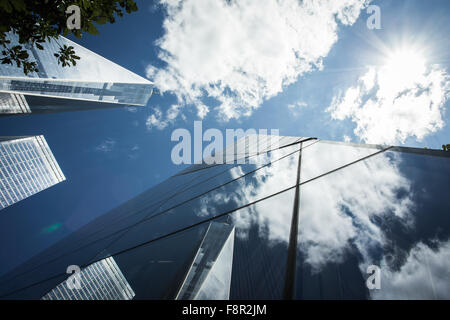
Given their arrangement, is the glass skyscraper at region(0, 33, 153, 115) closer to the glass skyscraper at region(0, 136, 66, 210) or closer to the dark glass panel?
the glass skyscraper at region(0, 136, 66, 210)

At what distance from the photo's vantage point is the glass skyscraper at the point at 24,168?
221 ft

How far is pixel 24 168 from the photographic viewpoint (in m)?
75.5

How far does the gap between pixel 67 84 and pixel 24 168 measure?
37.0 m

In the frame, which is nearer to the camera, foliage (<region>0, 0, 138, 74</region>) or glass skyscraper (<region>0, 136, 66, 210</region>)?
foliage (<region>0, 0, 138, 74</region>)

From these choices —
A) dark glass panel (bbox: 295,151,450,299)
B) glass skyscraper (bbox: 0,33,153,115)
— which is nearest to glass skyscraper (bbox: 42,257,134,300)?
dark glass panel (bbox: 295,151,450,299)

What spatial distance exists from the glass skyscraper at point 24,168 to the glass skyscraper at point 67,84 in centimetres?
1335

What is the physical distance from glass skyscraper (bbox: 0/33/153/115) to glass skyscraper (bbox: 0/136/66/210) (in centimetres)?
1335

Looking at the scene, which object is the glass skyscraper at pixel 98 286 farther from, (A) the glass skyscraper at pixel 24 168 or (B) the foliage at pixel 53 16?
(A) the glass skyscraper at pixel 24 168

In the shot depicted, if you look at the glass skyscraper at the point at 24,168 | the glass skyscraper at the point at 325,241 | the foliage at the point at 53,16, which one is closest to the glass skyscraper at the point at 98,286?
the glass skyscraper at the point at 325,241

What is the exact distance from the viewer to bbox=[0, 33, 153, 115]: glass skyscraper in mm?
54812

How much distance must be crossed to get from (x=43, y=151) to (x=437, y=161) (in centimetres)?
11068

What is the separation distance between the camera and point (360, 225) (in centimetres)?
247

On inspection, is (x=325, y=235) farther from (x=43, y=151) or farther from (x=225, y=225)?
(x=43, y=151)
